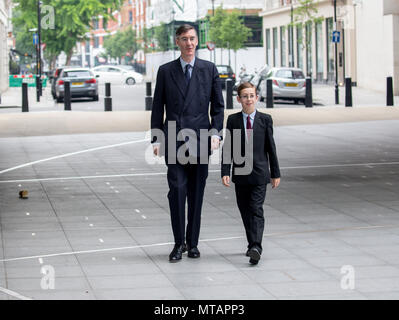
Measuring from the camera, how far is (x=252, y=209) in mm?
7477

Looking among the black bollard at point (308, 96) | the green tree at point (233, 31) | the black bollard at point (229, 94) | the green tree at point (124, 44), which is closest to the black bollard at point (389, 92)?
the black bollard at point (308, 96)

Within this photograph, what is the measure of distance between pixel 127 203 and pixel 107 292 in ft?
14.8

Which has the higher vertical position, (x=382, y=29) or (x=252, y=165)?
(x=382, y=29)

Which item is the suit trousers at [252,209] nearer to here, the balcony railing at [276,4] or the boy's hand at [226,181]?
the boy's hand at [226,181]

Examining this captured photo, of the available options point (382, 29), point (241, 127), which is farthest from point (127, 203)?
point (382, 29)

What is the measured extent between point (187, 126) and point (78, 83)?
Answer: 30.4 metres

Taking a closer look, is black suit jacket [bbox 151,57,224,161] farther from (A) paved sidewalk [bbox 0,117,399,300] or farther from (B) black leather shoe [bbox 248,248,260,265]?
(A) paved sidewalk [bbox 0,117,399,300]

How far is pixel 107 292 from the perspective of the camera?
636 centimetres

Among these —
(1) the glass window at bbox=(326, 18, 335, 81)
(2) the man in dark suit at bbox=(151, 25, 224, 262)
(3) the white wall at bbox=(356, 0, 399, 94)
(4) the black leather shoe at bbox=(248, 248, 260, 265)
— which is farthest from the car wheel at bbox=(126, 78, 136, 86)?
(4) the black leather shoe at bbox=(248, 248, 260, 265)

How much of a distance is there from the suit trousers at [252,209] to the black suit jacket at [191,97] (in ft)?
1.43

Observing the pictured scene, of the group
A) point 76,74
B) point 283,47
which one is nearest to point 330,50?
point 283,47

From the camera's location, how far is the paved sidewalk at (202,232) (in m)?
6.54
